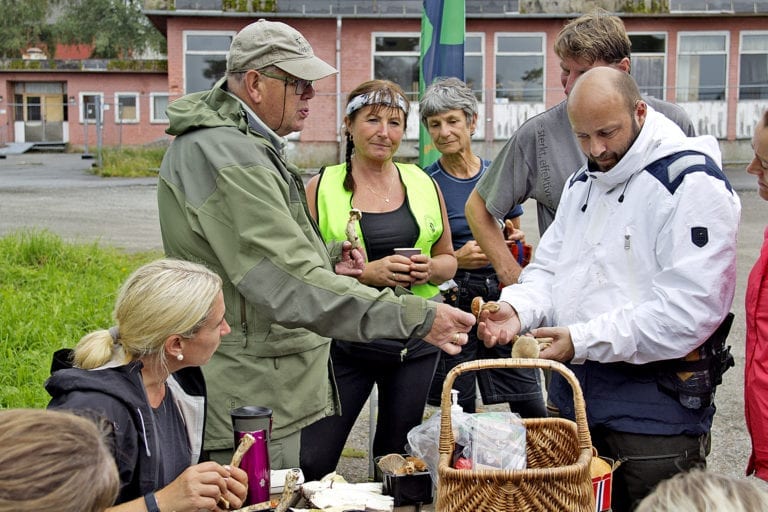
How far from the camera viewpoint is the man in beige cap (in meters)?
2.74

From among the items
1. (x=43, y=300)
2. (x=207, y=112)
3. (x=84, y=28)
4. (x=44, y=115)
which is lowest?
(x=43, y=300)

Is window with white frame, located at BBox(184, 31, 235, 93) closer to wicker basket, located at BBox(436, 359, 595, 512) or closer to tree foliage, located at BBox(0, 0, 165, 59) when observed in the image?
tree foliage, located at BBox(0, 0, 165, 59)

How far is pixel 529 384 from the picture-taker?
454 centimetres

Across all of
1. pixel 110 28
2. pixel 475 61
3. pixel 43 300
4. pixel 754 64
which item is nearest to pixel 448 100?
pixel 43 300

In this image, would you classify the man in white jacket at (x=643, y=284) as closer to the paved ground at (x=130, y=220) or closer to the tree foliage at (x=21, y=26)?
the paved ground at (x=130, y=220)

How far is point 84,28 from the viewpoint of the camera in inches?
1967

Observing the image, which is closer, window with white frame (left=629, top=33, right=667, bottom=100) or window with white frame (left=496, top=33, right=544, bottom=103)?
window with white frame (left=629, top=33, right=667, bottom=100)

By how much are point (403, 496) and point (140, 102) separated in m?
35.7

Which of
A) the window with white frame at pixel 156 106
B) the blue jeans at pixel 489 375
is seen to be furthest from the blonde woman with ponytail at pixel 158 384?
the window with white frame at pixel 156 106

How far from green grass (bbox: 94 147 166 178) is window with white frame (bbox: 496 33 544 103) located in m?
10.7

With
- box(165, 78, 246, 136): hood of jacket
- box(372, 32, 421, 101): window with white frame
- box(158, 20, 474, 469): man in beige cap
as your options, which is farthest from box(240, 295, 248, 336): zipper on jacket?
box(372, 32, 421, 101): window with white frame

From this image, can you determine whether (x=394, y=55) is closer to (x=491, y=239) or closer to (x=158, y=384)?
(x=491, y=239)

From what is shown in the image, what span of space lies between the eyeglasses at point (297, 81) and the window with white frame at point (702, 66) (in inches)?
1032

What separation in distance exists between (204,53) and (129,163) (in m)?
4.16
